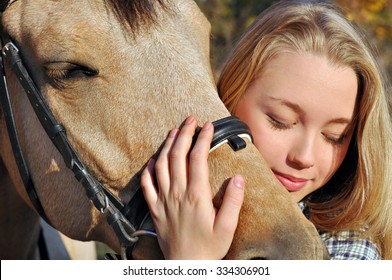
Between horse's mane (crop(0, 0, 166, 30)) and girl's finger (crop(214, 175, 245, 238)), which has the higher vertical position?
horse's mane (crop(0, 0, 166, 30))

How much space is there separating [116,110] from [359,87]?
1.17 meters

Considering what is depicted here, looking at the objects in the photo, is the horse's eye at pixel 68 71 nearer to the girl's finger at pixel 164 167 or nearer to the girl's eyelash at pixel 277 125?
the girl's finger at pixel 164 167

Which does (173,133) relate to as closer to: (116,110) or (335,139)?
(116,110)

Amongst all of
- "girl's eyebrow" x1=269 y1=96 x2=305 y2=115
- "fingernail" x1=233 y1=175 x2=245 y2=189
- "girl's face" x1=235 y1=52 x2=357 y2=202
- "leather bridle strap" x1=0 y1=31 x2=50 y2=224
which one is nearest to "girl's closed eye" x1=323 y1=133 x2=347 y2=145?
"girl's face" x1=235 y1=52 x2=357 y2=202

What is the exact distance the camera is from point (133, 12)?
7.06 feet

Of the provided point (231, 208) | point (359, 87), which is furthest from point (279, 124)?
point (231, 208)

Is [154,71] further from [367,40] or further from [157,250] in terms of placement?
[367,40]

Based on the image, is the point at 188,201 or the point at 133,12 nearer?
the point at 188,201

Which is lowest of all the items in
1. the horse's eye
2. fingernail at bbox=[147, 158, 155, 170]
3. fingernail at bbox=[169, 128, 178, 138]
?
fingernail at bbox=[147, 158, 155, 170]

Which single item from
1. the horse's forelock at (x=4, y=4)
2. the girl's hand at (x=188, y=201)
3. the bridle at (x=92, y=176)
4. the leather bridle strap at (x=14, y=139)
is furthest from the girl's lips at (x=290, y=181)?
the horse's forelock at (x=4, y=4)

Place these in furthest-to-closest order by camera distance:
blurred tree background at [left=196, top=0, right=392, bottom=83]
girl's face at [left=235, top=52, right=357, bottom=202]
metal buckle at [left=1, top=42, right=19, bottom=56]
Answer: blurred tree background at [left=196, top=0, right=392, bottom=83] < girl's face at [left=235, top=52, right=357, bottom=202] < metal buckle at [left=1, top=42, right=19, bottom=56]

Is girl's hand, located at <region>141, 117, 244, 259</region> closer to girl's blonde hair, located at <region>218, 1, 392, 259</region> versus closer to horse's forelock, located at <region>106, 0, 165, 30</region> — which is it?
horse's forelock, located at <region>106, 0, 165, 30</region>

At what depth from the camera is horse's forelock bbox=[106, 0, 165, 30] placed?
2141mm

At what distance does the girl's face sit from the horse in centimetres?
40
